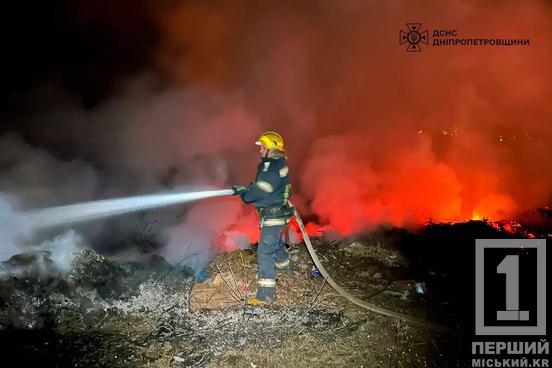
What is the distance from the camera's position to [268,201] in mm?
5277

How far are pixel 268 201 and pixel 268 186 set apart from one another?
23cm

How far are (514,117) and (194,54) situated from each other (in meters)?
14.3

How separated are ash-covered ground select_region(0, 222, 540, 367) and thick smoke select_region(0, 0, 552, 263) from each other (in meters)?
5.60

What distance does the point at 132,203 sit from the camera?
11.2 m

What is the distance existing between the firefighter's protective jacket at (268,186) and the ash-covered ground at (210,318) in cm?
129

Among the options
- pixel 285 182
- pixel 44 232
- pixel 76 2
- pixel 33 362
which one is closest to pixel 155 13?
pixel 76 2

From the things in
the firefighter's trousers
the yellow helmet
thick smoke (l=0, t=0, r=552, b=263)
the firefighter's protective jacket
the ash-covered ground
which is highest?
thick smoke (l=0, t=0, r=552, b=263)

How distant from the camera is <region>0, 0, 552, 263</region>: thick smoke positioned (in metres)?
12.9

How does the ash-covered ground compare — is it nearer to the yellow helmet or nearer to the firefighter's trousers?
the firefighter's trousers

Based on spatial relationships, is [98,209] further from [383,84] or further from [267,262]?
[383,84]

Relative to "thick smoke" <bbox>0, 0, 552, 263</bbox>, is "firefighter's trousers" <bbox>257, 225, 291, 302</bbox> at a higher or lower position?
lower

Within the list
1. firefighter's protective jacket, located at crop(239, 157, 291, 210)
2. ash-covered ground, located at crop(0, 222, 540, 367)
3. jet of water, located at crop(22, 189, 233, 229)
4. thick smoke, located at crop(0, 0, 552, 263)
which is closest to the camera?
ash-covered ground, located at crop(0, 222, 540, 367)

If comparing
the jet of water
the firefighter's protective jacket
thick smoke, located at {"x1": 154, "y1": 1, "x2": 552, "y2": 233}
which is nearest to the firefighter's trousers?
the firefighter's protective jacket

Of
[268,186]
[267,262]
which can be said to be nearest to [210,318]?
[267,262]
